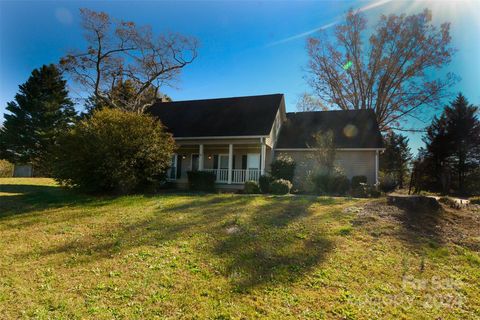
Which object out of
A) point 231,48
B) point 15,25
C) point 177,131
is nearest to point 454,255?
point 231,48

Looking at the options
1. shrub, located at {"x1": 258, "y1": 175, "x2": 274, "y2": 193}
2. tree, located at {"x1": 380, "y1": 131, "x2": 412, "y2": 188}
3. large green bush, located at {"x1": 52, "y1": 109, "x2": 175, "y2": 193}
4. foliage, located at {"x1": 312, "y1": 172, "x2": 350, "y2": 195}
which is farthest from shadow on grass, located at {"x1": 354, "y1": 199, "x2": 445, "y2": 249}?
tree, located at {"x1": 380, "y1": 131, "x2": 412, "y2": 188}

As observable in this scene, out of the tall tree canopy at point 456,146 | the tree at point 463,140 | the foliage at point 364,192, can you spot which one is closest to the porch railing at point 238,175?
the foliage at point 364,192

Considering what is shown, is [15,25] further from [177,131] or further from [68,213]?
[68,213]

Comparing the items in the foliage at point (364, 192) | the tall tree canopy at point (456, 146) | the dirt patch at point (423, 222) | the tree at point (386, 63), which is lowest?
the dirt patch at point (423, 222)

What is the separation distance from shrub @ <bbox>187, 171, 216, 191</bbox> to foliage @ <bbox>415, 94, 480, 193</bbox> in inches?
631

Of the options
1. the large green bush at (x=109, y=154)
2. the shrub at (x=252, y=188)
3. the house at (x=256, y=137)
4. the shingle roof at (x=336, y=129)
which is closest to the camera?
the large green bush at (x=109, y=154)

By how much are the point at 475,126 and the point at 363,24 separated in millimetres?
12456

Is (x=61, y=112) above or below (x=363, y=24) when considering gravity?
below

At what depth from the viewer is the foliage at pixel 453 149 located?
68.4 ft

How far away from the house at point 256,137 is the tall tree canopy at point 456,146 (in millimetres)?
6945

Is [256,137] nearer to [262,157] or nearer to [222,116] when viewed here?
[262,157]

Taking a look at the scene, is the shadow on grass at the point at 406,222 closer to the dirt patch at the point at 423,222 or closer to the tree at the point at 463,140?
the dirt patch at the point at 423,222

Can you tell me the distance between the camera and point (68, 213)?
28.4 ft

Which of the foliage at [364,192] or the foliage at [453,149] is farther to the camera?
the foliage at [453,149]
